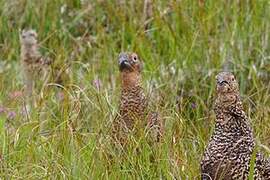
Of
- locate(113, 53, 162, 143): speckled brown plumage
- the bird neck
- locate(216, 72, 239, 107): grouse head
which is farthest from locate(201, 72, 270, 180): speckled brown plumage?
the bird neck

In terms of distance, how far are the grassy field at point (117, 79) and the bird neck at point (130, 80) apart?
132mm

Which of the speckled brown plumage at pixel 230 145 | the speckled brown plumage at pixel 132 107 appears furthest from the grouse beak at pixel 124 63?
the speckled brown plumage at pixel 230 145

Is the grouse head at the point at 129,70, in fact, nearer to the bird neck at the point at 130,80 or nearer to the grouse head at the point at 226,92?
the bird neck at the point at 130,80

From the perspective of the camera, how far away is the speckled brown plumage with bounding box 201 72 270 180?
433 cm

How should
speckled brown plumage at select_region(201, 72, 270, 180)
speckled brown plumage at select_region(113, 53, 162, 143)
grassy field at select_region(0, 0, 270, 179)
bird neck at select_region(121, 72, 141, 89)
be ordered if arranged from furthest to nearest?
1. bird neck at select_region(121, 72, 141, 89)
2. speckled brown plumage at select_region(113, 53, 162, 143)
3. grassy field at select_region(0, 0, 270, 179)
4. speckled brown plumage at select_region(201, 72, 270, 180)

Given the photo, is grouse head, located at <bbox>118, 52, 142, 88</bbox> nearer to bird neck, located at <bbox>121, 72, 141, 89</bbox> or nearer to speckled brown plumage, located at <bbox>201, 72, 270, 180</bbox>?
bird neck, located at <bbox>121, 72, 141, 89</bbox>

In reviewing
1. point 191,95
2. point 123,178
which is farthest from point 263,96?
point 123,178

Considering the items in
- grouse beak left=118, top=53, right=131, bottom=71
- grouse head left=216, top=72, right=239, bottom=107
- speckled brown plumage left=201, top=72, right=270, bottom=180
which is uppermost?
grouse beak left=118, top=53, right=131, bottom=71

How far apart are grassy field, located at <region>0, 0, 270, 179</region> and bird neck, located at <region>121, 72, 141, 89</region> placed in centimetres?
13

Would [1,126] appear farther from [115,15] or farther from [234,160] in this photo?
[115,15]

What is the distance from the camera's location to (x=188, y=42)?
20.7ft

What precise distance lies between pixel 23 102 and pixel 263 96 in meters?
1.24

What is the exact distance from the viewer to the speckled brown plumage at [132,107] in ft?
16.0

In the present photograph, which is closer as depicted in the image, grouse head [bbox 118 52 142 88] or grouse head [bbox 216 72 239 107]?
grouse head [bbox 216 72 239 107]
